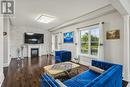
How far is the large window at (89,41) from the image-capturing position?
5.28 meters

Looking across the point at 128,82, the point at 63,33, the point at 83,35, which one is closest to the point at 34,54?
the point at 63,33

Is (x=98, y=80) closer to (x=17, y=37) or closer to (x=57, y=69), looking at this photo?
(x=57, y=69)

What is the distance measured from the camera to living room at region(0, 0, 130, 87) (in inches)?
128

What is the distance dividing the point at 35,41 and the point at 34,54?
1.17m

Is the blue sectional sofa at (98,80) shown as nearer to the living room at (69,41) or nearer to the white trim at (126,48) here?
the living room at (69,41)

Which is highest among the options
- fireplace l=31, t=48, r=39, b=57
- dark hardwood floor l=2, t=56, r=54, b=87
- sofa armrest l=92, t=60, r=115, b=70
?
sofa armrest l=92, t=60, r=115, b=70

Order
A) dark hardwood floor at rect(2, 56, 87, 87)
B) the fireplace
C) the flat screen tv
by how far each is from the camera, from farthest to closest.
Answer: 1. the fireplace
2. the flat screen tv
3. dark hardwood floor at rect(2, 56, 87, 87)

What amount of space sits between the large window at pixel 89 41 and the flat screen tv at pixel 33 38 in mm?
4717

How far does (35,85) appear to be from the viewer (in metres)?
3.13

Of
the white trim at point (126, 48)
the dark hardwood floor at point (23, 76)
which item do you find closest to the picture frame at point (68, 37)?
the dark hardwood floor at point (23, 76)

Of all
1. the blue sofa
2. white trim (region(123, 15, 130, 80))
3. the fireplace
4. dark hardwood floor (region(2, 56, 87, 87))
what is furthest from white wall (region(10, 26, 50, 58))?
white trim (region(123, 15, 130, 80))

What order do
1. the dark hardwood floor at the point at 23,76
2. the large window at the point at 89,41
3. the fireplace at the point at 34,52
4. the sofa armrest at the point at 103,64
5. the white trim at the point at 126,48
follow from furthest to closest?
the fireplace at the point at 34,52
the large window at the point at 89,41
the white trim at the point at 126,48
the dark hardwood floor at the point at 23,76
the sofa armrest at the point at 103,64

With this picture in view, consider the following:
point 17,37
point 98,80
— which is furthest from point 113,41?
point 17,37

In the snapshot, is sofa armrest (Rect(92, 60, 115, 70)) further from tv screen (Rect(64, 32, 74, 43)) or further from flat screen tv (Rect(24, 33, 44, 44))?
flat screen tv (Rect(24, 33, 44, 44))
